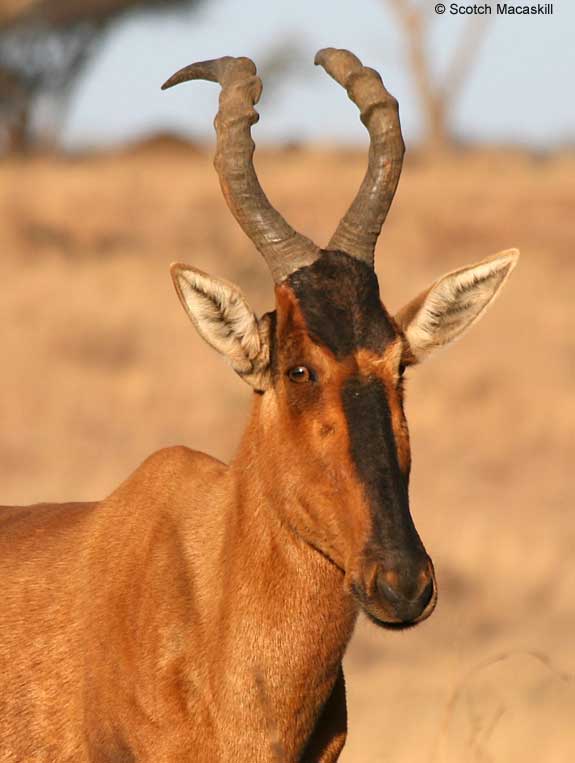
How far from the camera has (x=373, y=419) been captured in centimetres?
679

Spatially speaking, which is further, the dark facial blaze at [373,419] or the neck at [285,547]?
the neck at [285,547]

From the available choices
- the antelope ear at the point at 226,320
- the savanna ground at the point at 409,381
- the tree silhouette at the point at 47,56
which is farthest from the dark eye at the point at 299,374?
the tree silhouette at the point at 47,56

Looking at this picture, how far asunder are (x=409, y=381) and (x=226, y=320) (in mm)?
16220

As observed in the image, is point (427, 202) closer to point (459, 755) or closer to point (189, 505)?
point (459, 755)

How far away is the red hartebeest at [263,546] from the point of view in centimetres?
682

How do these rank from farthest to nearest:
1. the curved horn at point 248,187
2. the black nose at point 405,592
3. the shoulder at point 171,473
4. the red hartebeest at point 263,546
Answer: the shoulder at point 171,473 < the curved horn at point 248,187 < the red hartebeest at point 263,546 < the black nose at point 405,592

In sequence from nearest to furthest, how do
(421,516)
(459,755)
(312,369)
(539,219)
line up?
(312,369), (459,755), (421,516), (539,219)

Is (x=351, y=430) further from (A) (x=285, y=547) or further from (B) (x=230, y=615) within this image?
(B) (x=230, y=615)

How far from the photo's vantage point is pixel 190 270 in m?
7.13

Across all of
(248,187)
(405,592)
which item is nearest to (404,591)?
(405,592)

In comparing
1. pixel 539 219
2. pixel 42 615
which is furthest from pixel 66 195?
pixel 42 615

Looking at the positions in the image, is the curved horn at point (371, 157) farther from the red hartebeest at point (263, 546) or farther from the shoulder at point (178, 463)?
the shoulder at point (178, 463)

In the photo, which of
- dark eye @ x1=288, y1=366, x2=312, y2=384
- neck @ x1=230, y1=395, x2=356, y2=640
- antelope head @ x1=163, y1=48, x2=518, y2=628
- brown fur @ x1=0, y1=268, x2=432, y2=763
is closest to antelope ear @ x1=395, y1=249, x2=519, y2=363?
antelope head @ x1=163, y1=48, x2=518, y2=628

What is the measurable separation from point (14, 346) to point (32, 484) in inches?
186
